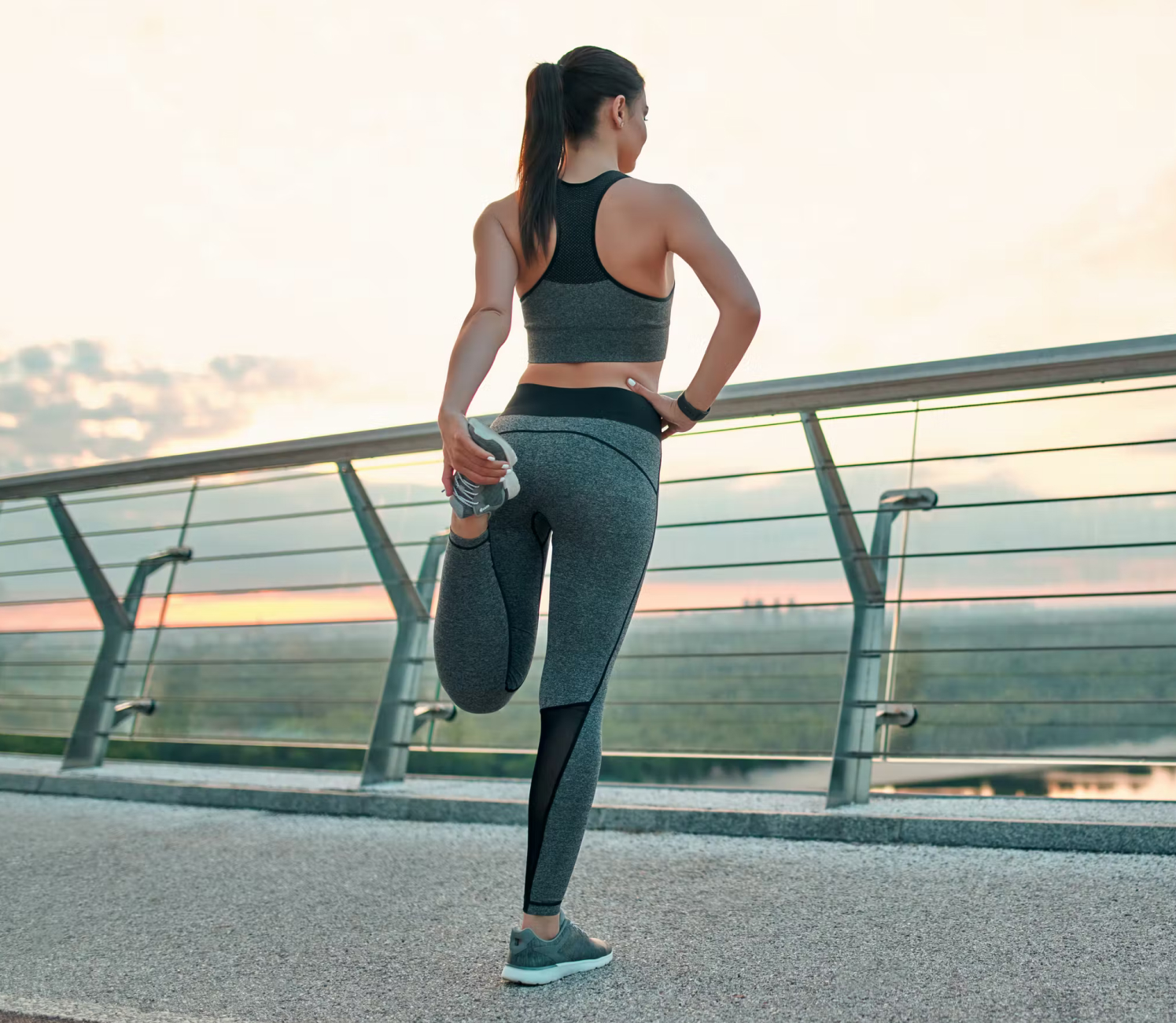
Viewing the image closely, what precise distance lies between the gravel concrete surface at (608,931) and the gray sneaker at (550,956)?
0.02 m

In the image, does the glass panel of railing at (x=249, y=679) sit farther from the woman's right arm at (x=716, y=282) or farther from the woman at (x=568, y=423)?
the woman's right arm at (x=716, y=282)

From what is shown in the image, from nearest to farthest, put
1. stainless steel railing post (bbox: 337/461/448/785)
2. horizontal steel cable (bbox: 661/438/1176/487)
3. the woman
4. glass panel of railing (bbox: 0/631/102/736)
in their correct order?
the woman, horizontal steel cable (bbox: 661/438/1176/487), stainless steel railing post (bbox: 337/461/448/785), glass panel of railing (bbox: 0/631/102/736)

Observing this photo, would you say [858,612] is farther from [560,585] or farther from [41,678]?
[41,678]

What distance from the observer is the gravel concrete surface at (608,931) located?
1375mm

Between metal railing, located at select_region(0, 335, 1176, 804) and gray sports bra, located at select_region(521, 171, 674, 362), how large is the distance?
92 cm

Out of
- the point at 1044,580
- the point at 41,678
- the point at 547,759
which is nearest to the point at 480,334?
the point at 547,759

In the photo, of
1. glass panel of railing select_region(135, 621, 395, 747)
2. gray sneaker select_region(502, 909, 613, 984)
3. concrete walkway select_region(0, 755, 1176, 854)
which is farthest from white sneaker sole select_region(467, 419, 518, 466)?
glass panel of railing select_region(135, 621, 395, 747)

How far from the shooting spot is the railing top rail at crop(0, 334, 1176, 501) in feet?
7.82

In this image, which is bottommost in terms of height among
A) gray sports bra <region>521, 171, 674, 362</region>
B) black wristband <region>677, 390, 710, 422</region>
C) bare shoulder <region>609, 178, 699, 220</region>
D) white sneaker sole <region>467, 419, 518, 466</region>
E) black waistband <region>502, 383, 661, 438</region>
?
white sneaker sole <region>467, 419, 518, 466</region>

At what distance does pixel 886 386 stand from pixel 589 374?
1179 millimetres

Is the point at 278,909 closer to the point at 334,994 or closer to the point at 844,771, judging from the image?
the point at 334,994

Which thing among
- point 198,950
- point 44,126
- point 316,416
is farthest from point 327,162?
point 316,416

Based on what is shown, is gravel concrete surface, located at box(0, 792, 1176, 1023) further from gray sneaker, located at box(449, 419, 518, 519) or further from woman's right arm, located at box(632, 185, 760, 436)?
woman's right arm, located at box(632, 185, 760, 436)

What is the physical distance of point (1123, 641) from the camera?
2.59m
